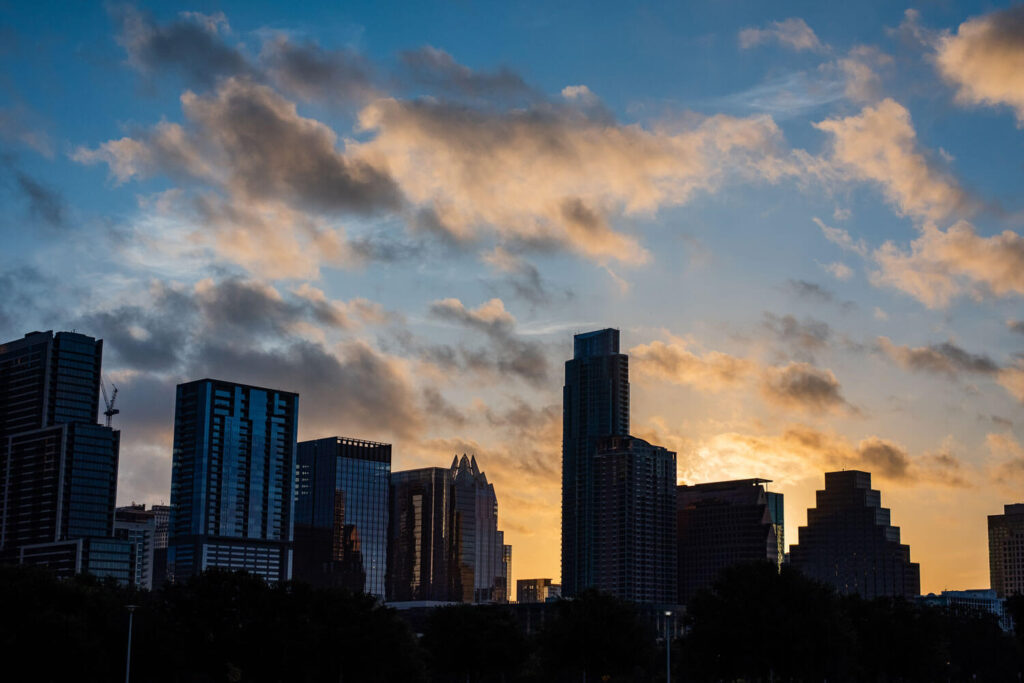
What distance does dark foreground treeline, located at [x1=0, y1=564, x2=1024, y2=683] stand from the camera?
12312 centimetres

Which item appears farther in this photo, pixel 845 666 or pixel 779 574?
pixel 845 666

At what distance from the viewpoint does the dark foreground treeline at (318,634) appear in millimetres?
123125

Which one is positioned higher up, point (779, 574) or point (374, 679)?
point (779, 574)

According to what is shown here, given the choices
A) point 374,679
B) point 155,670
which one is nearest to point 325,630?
point 374,679

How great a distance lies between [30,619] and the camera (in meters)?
121

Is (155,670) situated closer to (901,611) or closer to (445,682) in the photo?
(445,682)

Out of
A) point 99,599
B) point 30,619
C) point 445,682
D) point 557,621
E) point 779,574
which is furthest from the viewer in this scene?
point 445,682

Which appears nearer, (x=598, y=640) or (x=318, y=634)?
(x=318, y=634)

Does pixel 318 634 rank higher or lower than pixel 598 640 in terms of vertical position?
higher

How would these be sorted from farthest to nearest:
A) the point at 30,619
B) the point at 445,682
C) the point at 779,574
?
the point at 445,682 → the point at 779,574 → the point at 30,619

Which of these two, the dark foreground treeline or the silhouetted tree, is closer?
the dark foreground treeline

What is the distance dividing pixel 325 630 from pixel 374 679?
11.0 metres

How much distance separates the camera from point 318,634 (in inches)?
5669

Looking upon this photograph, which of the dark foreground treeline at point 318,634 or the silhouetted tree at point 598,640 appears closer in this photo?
the dark foreground treeline at point 318,634
